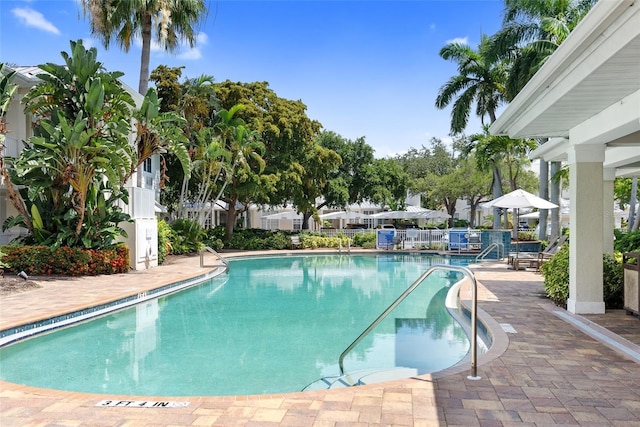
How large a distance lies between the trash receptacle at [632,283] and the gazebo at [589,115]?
41 centimetres

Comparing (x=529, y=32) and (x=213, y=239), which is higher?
(x=529, y=32)

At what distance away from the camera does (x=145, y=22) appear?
2230 cm

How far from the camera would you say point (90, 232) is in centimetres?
1450

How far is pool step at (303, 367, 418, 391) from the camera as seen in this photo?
238 inches

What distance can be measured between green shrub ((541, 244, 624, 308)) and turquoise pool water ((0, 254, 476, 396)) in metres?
2.04

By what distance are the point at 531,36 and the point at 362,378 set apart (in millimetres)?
19856

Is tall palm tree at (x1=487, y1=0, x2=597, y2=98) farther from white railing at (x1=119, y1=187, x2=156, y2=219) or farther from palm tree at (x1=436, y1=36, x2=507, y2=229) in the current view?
white railing at (x1=119, y1=187, x2=156, y2=219)

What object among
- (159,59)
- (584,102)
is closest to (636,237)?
(584,102)

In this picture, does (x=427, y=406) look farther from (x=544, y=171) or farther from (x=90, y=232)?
(x=544, y=171)

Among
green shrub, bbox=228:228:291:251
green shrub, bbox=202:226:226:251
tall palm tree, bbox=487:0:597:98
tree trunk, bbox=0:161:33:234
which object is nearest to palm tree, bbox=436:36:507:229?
tall palm tree, bbox=487:0:597:98

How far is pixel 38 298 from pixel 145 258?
20.5 feet

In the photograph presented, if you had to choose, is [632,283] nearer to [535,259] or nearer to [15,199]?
[535,259]

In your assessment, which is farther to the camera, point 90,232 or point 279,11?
point 279,11

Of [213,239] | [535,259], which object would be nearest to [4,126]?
[213,239]
